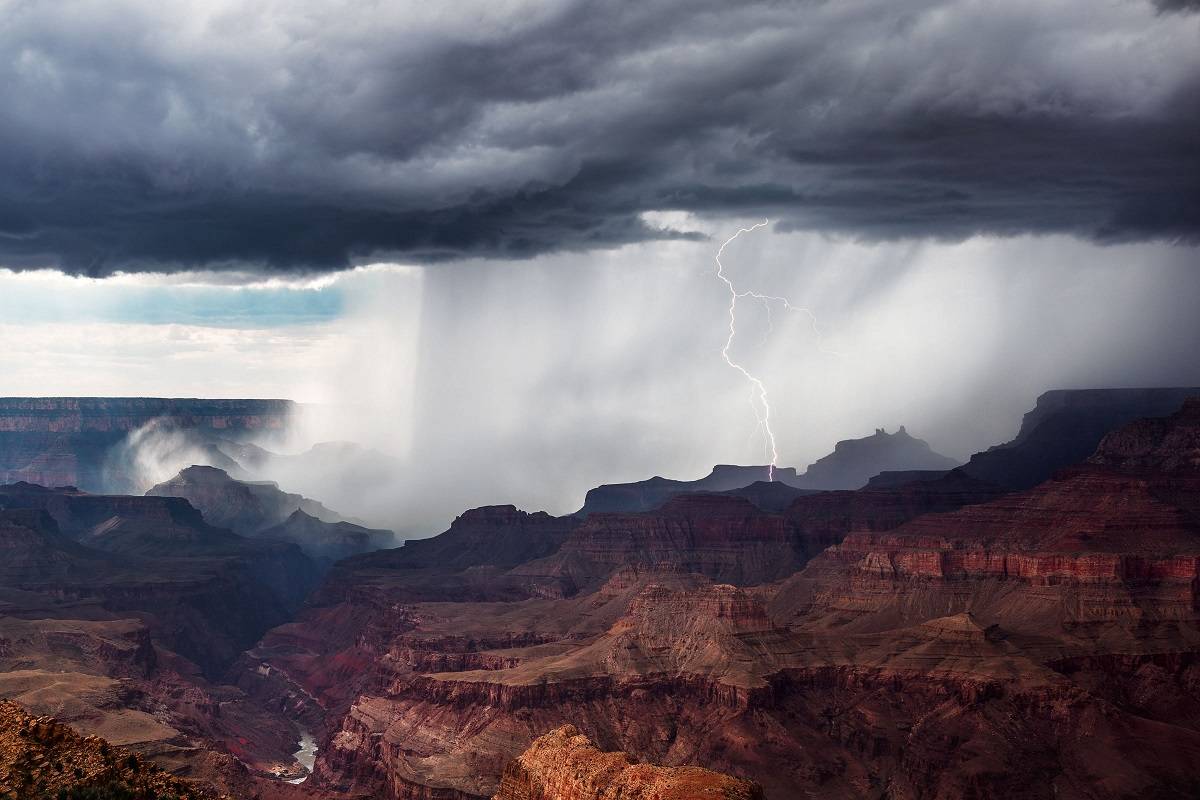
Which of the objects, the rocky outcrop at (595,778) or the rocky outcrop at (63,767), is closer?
the rocky outcrop at (63,767)

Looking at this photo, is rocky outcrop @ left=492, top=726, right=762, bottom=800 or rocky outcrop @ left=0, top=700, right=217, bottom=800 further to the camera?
rocky outcrop @ left=492, top=726, right=762, bottom=800

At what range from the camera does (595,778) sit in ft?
313

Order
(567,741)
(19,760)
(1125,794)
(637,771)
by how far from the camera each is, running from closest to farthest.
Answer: (19,760)
(637,771)
(567,741)
(1125,794)

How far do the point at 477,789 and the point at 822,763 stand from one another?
43231 mm

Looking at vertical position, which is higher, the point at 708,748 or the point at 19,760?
the point at 19,760

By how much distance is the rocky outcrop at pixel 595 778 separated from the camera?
84000mm

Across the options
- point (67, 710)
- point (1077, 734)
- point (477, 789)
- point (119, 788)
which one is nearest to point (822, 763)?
point (1077, 734)

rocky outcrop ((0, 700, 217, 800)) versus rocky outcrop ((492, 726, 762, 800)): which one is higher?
rocky outcrop ((0, 700, 217, 800))

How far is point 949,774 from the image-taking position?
188750 millimetres

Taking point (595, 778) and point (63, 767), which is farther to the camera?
point (595, 778)

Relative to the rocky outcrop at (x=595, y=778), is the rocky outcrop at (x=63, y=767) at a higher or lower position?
higher

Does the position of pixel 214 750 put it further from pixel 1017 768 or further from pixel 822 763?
pixel 1017 768

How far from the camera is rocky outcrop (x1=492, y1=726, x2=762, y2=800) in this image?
84.0 meters

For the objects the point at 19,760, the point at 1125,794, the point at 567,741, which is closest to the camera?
the point at 19,760
